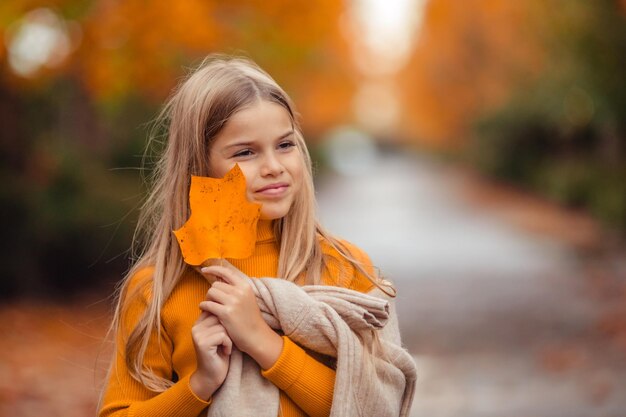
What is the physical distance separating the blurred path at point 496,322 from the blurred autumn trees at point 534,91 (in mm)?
2258

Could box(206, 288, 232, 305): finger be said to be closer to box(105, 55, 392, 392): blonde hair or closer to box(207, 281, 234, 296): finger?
A: box(207, 281, 234, 296): finger

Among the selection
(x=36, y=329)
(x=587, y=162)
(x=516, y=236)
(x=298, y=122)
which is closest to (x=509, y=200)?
(x=587, y=162)

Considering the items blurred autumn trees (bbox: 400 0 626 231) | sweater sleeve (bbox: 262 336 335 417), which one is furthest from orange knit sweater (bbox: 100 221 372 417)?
blurred autumn trees (bbox: 400 0 626 231)

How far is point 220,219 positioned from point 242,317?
24 centimetres

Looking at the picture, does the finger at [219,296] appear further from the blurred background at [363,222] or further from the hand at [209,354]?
the blurred background at [363,222]

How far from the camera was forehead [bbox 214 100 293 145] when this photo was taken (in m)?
2.21

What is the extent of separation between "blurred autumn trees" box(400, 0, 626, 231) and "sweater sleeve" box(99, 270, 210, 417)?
8764 millimetres

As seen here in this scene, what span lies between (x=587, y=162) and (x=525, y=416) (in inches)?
552

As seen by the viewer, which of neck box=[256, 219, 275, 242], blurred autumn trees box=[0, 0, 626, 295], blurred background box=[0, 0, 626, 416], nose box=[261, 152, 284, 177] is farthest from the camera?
blurred autumn trees box=[0, 0, 626, 295]

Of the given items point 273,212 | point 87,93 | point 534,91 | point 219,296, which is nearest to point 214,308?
point 219,296

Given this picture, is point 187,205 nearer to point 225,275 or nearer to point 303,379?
point 225,275

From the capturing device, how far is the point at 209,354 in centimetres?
202

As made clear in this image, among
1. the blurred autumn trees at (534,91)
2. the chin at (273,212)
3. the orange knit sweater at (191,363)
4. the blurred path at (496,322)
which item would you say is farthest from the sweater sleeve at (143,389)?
the blurred autumn trees at (534,91)

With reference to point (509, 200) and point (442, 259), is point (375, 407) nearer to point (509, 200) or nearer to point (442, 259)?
point (442, 259)
